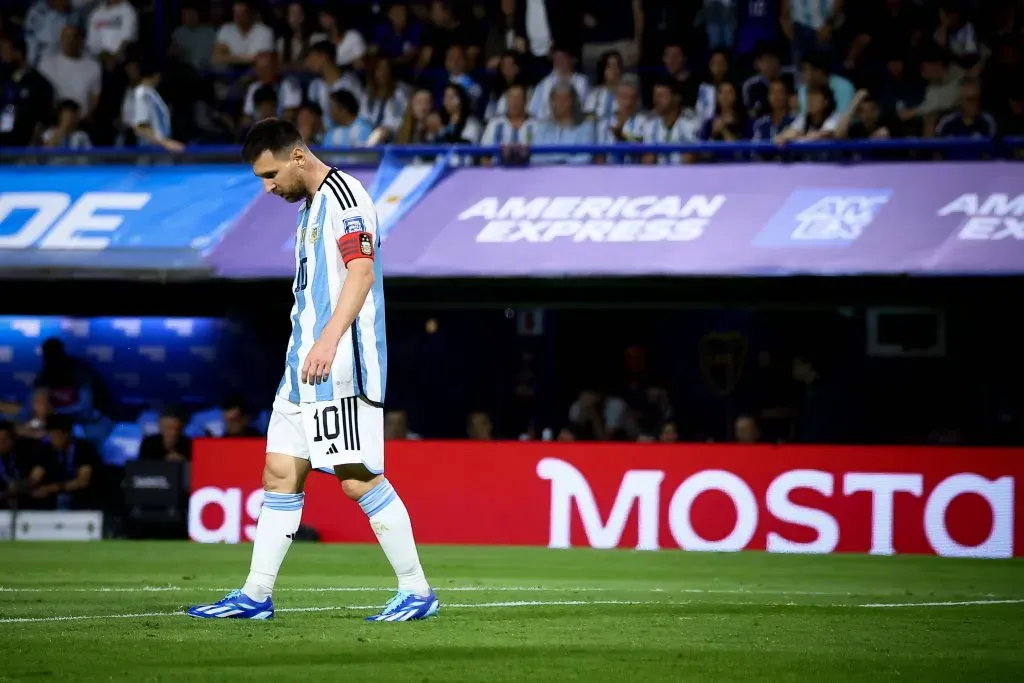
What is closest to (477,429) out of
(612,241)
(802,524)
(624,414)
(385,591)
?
(624,414)

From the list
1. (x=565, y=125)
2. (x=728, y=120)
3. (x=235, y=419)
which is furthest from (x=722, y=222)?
(x=235, y=419)

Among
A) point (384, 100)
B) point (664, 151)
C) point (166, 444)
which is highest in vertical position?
point (384, 100)

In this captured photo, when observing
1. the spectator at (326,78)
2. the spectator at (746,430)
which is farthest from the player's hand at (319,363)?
the spectator at (326,78)

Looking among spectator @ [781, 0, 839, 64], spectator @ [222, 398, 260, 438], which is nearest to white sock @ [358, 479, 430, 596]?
spectator @ [222, 398, 260, 438]

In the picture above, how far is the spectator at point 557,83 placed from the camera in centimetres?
1684

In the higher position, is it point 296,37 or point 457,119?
point 296,37

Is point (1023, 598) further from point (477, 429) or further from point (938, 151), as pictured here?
point (477, 429)

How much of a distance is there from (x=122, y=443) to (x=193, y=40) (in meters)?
4.89

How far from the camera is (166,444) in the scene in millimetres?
16219

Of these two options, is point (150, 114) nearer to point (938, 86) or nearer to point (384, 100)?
point (384, 100)

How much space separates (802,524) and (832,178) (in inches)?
123

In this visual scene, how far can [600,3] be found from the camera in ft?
61.2

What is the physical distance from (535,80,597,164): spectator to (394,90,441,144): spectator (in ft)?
3.61

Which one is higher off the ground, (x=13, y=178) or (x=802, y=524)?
(x=13, y=178)
